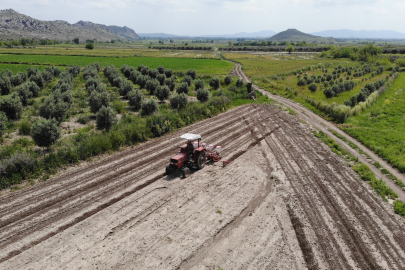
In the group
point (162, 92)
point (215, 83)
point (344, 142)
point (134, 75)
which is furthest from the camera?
point (134, 75)

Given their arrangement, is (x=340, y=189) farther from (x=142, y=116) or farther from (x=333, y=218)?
(x=142, y=116)

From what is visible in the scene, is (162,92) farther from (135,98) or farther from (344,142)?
(344,142)

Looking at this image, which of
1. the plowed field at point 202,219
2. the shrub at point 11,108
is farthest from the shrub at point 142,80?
the plowed field at point 202,219

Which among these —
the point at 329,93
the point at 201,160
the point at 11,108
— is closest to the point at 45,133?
the point at 201,160

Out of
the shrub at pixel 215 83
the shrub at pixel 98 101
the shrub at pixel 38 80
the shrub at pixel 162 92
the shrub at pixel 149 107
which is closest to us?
the shrub at pixel 149 107

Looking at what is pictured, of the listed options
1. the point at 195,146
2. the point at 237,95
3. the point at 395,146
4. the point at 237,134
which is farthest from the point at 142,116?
the point at 395,146

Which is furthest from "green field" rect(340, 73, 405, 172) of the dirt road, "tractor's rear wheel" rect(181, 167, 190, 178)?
"tractor's rear wheel" rect(181, 167, 190, 178)

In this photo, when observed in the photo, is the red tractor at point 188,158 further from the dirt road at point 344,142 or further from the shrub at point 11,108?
the shrub at point 11,108
